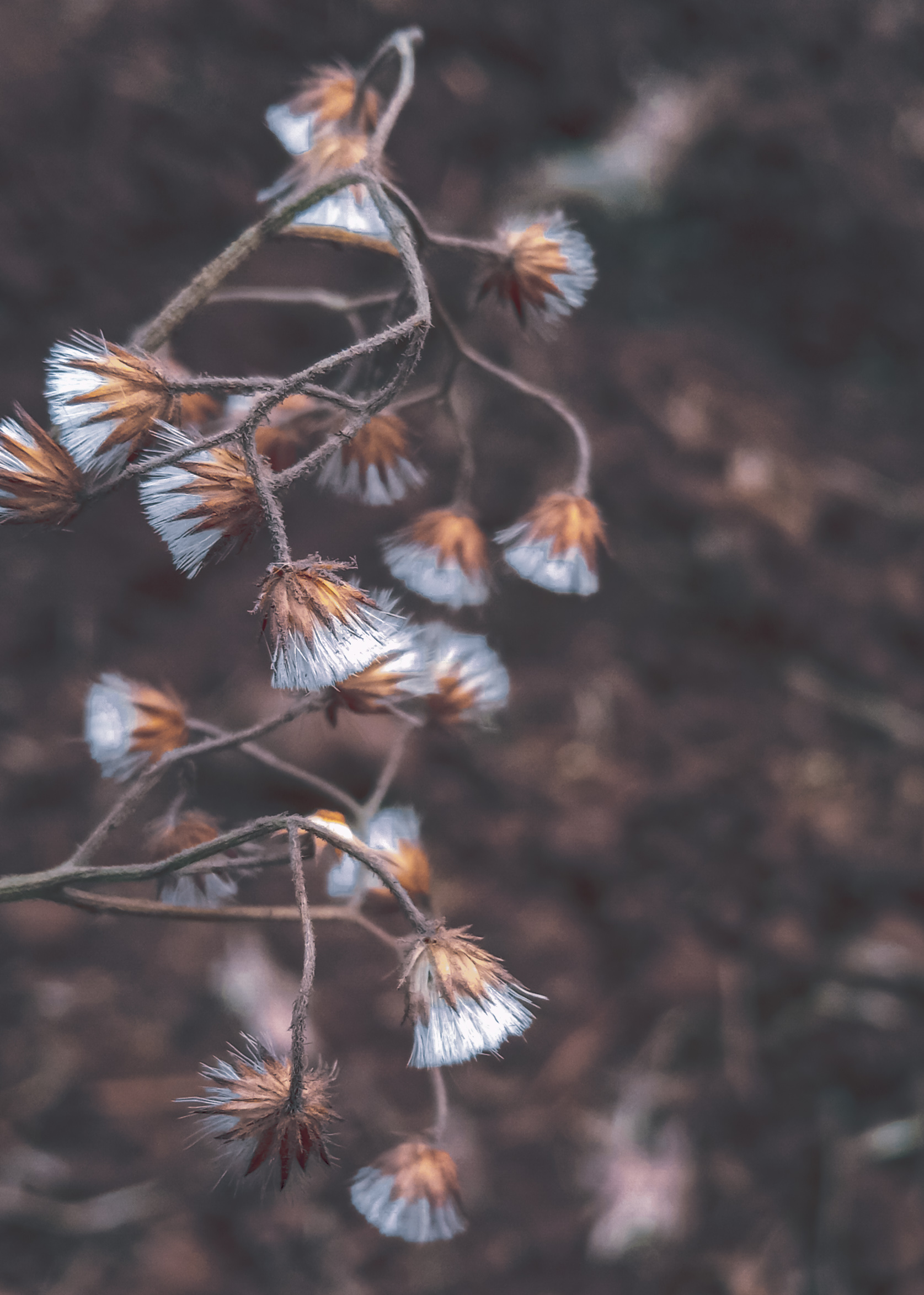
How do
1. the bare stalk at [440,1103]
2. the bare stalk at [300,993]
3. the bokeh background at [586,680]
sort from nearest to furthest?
the bare stalk at [300,993] < the bare stalk at [440,1103] < the bokeh background at [586,680]

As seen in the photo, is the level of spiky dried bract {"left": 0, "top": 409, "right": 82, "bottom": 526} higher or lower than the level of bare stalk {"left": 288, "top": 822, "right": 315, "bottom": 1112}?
higher

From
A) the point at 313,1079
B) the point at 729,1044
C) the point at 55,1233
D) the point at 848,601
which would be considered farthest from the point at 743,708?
the point at 55,1233

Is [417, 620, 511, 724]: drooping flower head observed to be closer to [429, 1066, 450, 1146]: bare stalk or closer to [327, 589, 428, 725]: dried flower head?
[327, 589, 428, 725]: dried flower head

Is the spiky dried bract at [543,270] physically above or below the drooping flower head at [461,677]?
above

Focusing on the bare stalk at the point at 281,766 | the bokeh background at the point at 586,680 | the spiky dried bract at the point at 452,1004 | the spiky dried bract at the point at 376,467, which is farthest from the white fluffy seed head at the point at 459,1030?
the bokeh background at the point at 586,680

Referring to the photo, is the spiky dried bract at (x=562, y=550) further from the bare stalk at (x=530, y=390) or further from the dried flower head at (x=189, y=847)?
the dried flower head at (x=189, y=847)

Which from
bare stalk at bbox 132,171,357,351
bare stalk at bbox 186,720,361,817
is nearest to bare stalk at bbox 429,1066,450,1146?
bare stalk at bbox 186,720,361,817

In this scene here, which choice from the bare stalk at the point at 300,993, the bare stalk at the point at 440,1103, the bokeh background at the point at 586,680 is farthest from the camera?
the bokeh background at the point at 586,680

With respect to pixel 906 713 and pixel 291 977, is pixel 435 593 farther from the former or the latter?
pixel 906 713
